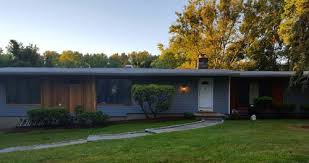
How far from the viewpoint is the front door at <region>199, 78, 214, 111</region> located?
1703 centimetres

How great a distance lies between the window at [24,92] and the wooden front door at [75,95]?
155 cm

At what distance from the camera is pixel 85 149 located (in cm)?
850

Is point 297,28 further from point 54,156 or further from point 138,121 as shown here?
point 54,156

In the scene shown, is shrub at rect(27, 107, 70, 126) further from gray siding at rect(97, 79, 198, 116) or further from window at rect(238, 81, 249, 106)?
window at rect(238, 81, 249, 106)

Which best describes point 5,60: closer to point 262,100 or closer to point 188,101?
point 188,101

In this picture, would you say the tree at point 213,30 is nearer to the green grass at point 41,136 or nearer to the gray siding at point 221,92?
the gray siding at point 221,92

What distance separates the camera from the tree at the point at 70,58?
52.6 m

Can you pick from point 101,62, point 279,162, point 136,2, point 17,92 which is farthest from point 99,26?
point 101,62

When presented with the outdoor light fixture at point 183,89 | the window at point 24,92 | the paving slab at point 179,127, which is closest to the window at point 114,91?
the outdoor light fixture at point 183,89

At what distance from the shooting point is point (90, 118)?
48.6 feet

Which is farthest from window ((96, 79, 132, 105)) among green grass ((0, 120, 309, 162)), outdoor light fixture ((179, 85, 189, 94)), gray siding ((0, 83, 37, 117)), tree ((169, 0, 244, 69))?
tree ((169, 0, 244, 69))

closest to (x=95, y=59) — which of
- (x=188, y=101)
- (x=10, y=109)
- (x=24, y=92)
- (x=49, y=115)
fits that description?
(x=24, y=92)

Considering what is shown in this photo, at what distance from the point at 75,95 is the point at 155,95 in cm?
410

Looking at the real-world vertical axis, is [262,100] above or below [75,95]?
below
